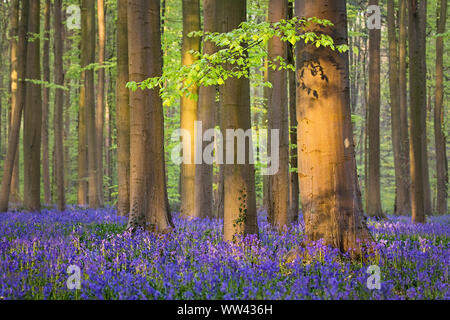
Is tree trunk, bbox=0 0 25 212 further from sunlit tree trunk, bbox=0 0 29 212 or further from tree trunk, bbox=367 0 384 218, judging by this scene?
tree trunk, bbox=367 0 384 218

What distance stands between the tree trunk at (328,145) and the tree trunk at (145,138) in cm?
359

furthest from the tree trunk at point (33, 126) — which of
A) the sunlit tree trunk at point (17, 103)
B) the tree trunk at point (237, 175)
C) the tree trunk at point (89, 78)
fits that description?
the tree trunk at point (237, 175)

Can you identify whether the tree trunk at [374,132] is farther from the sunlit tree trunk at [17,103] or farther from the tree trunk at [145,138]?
the sunlit tree trunk at [17,103]

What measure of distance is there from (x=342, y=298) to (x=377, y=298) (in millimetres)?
340

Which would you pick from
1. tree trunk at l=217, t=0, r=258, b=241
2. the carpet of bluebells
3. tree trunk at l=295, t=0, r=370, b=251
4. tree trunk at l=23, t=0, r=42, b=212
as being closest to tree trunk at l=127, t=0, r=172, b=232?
the carpet of bluebells

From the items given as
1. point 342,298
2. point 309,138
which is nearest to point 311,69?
point 309,138

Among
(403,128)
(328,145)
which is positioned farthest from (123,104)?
(403,128)

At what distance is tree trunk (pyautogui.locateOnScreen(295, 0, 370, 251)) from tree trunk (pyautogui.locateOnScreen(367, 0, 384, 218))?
11.7m

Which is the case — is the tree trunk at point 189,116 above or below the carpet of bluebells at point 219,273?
above

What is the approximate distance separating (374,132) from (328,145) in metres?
12.3

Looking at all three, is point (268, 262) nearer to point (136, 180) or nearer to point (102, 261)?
point (102, 261)

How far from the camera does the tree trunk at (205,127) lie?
45.2 ft

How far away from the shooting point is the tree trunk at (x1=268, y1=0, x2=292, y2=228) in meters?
10.2
